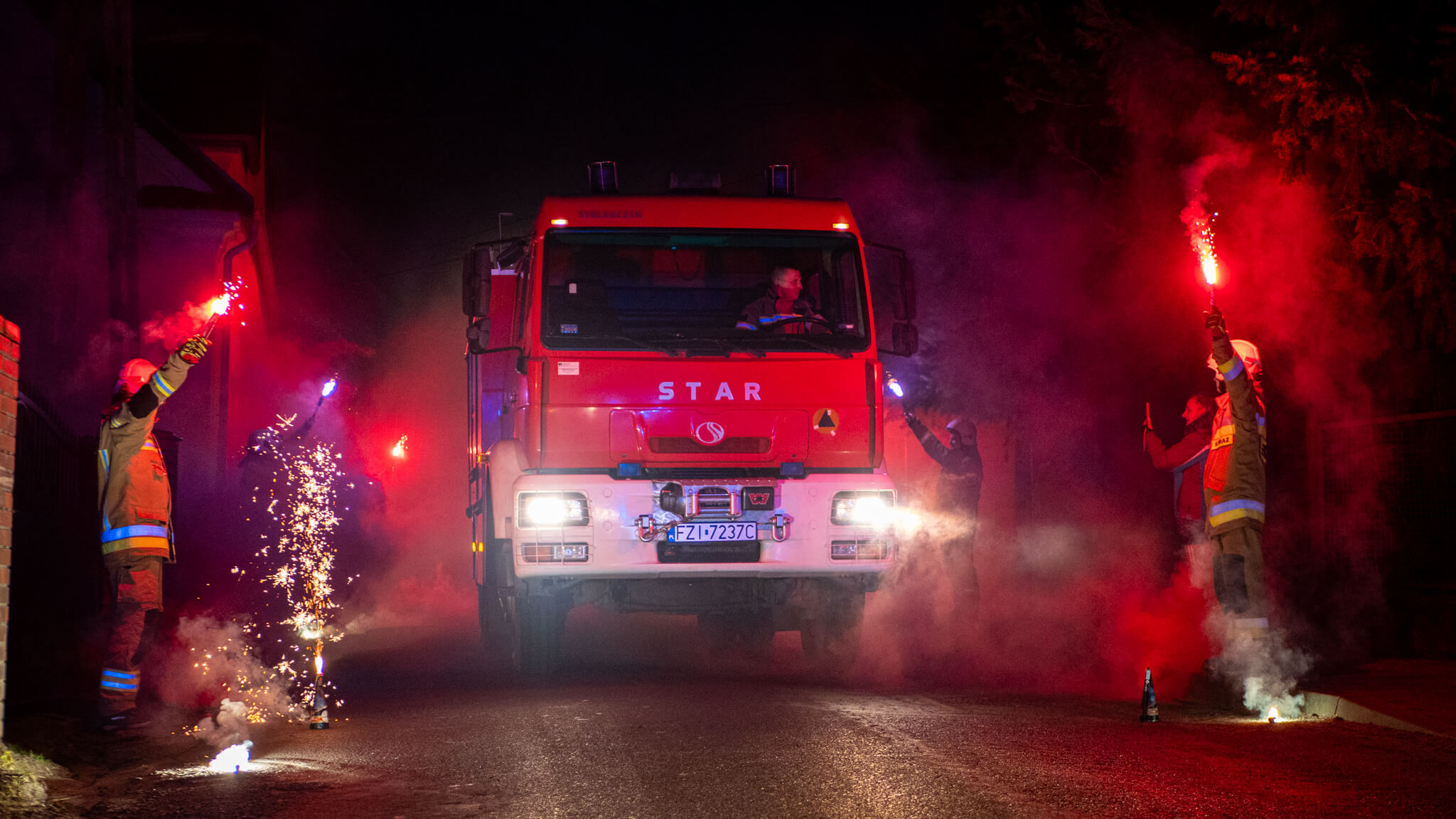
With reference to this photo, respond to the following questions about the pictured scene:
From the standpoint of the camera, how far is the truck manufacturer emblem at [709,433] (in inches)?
358

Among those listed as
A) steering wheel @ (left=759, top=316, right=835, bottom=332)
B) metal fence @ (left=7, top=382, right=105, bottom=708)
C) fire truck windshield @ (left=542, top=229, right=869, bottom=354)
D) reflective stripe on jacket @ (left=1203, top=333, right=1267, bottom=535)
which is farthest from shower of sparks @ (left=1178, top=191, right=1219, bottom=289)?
metal fence @ (left=7, top=382, right=105, bottom=708)

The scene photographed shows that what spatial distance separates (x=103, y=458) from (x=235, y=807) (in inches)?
125

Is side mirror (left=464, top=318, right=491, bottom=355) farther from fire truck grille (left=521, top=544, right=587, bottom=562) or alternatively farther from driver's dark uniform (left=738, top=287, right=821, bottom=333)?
driver's dark uniform (left=738, top=287, right=821, bottom=333)

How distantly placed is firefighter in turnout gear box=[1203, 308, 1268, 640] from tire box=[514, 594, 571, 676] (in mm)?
4061

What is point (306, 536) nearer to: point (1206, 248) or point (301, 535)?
point (301, 535)

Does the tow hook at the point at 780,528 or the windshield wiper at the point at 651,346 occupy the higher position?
the windshield wiper at the point at 651,346

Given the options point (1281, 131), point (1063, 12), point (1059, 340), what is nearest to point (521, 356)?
point (1281, 131)

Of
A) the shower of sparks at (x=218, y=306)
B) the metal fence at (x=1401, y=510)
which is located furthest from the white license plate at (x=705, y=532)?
the metal fence at (x=1401, y=510)

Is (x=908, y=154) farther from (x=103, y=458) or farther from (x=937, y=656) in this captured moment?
(x=103, y=458)

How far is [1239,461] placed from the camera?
8.05 metres

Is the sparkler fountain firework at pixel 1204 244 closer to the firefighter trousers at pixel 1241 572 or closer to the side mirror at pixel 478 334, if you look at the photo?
the firefighter trousers at pixel 1241 572

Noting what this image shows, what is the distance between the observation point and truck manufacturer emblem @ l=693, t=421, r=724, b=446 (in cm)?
909

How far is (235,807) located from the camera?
5.53 meters

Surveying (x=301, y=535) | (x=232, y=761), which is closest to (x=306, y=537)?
(x=301, y=535)
